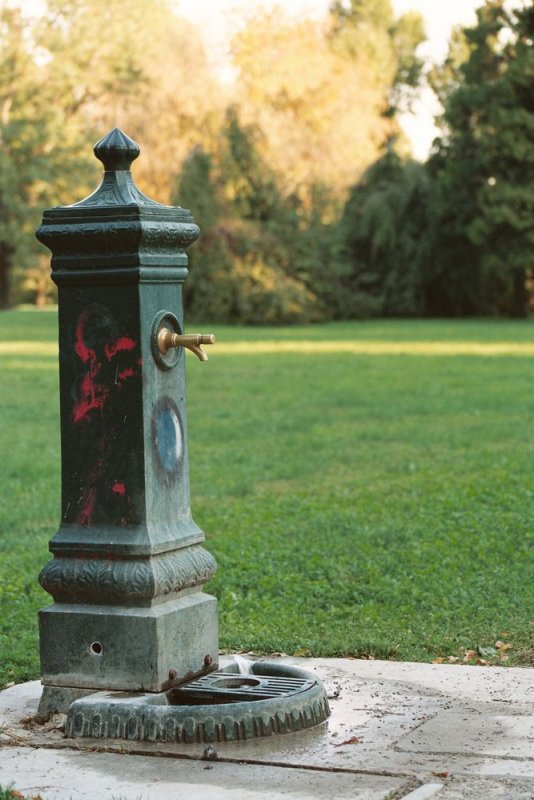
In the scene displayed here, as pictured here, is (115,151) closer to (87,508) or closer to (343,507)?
(87,508)

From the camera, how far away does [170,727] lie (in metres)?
4.24

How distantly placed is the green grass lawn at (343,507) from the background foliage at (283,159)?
1768cm

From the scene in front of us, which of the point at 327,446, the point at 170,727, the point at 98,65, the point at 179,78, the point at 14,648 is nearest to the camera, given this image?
the point at 170,727

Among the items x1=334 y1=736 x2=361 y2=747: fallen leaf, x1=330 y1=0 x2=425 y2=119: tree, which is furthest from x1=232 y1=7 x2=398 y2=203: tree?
x1=334 y1=736 x2=361 y2=747: fallen leaf

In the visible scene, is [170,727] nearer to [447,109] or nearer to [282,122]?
[282,122]

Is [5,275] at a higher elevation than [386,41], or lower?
lower

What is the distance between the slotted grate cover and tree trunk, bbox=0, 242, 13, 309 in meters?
52.7

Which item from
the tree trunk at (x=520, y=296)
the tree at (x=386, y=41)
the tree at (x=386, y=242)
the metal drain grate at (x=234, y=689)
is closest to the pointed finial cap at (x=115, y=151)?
the metal drain grate at (x=234, y=689)

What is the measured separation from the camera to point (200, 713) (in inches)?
166

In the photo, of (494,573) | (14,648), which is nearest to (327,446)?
(494,573)

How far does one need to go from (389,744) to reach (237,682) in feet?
2.40

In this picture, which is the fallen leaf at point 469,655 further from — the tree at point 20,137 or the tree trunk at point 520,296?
the tree at point 20,137

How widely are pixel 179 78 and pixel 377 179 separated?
1027 cm

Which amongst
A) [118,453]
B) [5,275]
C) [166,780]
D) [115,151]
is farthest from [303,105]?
[166,780]
